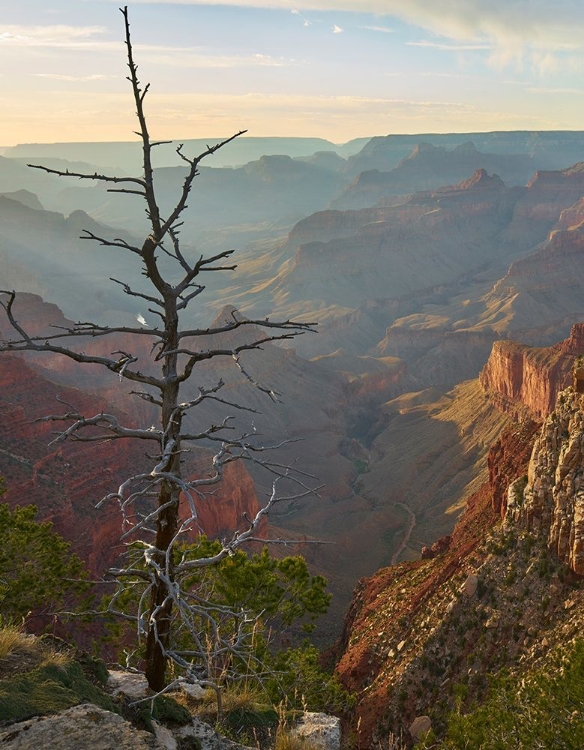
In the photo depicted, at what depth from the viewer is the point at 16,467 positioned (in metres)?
42.8

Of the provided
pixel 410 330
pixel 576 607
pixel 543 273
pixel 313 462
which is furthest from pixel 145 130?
pixel 543 273

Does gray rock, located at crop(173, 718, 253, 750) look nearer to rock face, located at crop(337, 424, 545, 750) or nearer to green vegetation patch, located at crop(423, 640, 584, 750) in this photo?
green vegetation patch, located at crop(423, 640, 584, 750)

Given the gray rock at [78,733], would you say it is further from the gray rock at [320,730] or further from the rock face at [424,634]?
the rock face at [424,634]

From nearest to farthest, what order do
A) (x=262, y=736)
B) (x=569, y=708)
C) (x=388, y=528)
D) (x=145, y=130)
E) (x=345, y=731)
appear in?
(x=145, y=130) < (x=262, y=736) < (x=569, y=708) < (x=345, y=731) < (x=388, y=528)

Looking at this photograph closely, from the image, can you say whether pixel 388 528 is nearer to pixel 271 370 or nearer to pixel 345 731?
pixel 345 731

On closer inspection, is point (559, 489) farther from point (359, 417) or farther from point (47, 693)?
point (359, 417)

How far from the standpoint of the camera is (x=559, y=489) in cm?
2597

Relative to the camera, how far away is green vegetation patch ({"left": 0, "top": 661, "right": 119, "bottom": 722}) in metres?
8.41

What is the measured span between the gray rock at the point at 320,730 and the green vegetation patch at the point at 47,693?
370cm

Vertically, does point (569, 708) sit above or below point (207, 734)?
below

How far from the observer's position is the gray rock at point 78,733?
Result: 25.9ft

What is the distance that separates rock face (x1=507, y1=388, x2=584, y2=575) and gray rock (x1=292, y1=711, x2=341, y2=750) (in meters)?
14.5

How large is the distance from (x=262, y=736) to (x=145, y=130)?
388 inches

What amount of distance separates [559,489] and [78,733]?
22.0m
